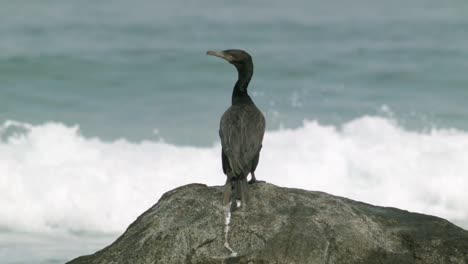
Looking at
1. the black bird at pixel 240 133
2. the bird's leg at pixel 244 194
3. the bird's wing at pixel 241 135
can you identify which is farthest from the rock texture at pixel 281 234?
the bird's wing at pixel 241 135

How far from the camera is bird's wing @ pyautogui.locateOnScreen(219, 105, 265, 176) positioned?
45.9ft

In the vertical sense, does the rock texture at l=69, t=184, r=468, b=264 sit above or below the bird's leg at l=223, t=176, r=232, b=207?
below

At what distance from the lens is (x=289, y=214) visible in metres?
13.4

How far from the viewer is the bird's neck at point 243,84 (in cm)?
1582

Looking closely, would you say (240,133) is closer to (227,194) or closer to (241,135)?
(241,135)

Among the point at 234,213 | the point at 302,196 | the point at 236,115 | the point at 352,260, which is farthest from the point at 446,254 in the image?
the point at 236,115

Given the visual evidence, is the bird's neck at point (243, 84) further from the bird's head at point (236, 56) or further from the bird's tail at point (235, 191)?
the bird's tail at point (235, 191)

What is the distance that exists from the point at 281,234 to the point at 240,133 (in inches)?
97.7

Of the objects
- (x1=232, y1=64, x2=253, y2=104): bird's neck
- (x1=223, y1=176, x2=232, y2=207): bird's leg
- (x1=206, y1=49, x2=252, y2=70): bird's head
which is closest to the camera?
(x1=223, y1=176, x2=232, y2=207): bird's leg

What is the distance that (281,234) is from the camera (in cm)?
1294

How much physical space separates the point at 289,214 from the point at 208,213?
1.45 m

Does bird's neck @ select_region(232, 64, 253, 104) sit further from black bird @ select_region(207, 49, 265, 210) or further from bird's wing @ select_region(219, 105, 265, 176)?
bird's wing @ select_region(219, 105, 265, 176)

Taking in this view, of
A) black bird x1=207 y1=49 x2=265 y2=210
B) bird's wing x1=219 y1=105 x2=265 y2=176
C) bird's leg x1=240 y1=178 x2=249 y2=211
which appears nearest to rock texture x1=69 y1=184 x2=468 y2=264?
bird's leg x1=240 y1=178 x2=249 y2=211

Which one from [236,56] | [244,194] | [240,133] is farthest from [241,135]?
[236,56]
